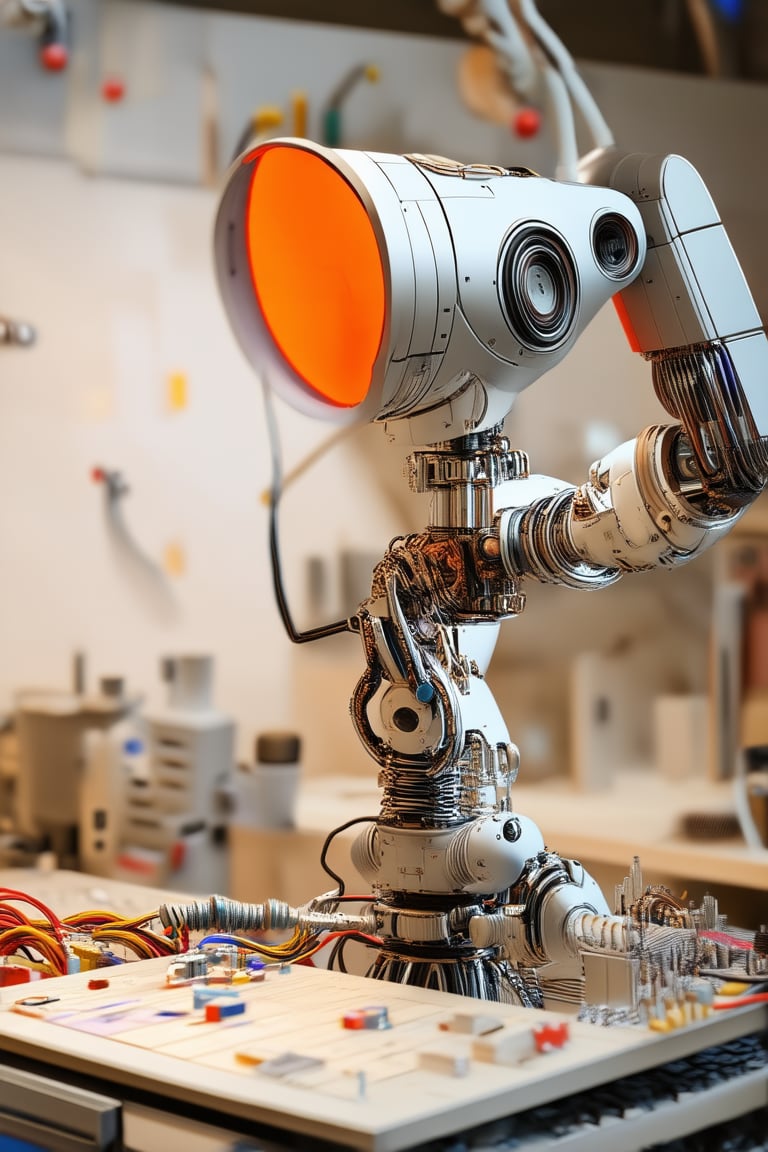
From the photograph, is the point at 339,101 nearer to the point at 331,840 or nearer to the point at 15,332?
the point at 15,332

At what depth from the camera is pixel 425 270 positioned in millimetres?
1394

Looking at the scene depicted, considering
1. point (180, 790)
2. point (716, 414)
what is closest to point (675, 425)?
point (716, 414)

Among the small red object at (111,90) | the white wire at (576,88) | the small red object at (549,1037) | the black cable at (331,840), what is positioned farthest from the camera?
the small red object at (111,90)

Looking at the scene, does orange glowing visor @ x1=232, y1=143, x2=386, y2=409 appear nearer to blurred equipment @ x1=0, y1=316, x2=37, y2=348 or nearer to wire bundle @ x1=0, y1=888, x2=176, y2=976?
wire bundle @ x1=0, y1=888, x2=176, y2=976

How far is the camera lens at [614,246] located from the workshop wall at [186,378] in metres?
1.69

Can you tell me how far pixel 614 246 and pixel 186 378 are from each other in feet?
6.41

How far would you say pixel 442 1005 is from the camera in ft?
4.35

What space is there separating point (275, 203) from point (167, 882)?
186cm

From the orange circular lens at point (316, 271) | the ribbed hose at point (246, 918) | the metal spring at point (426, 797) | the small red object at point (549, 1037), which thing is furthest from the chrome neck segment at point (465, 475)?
Result: the small red object at point (549, 1037)

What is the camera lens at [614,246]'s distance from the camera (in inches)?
59.2

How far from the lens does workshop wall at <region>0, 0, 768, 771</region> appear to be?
322 centimetres

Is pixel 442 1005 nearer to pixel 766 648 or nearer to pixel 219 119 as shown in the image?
pixel 766 648

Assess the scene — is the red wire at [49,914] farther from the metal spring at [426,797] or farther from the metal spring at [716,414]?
the metal spring at [716,414]

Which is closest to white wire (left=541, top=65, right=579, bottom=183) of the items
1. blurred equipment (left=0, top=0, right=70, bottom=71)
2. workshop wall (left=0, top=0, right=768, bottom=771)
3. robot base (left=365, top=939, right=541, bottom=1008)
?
robot base (left=365, top=939, right=541, bottom=1008)
